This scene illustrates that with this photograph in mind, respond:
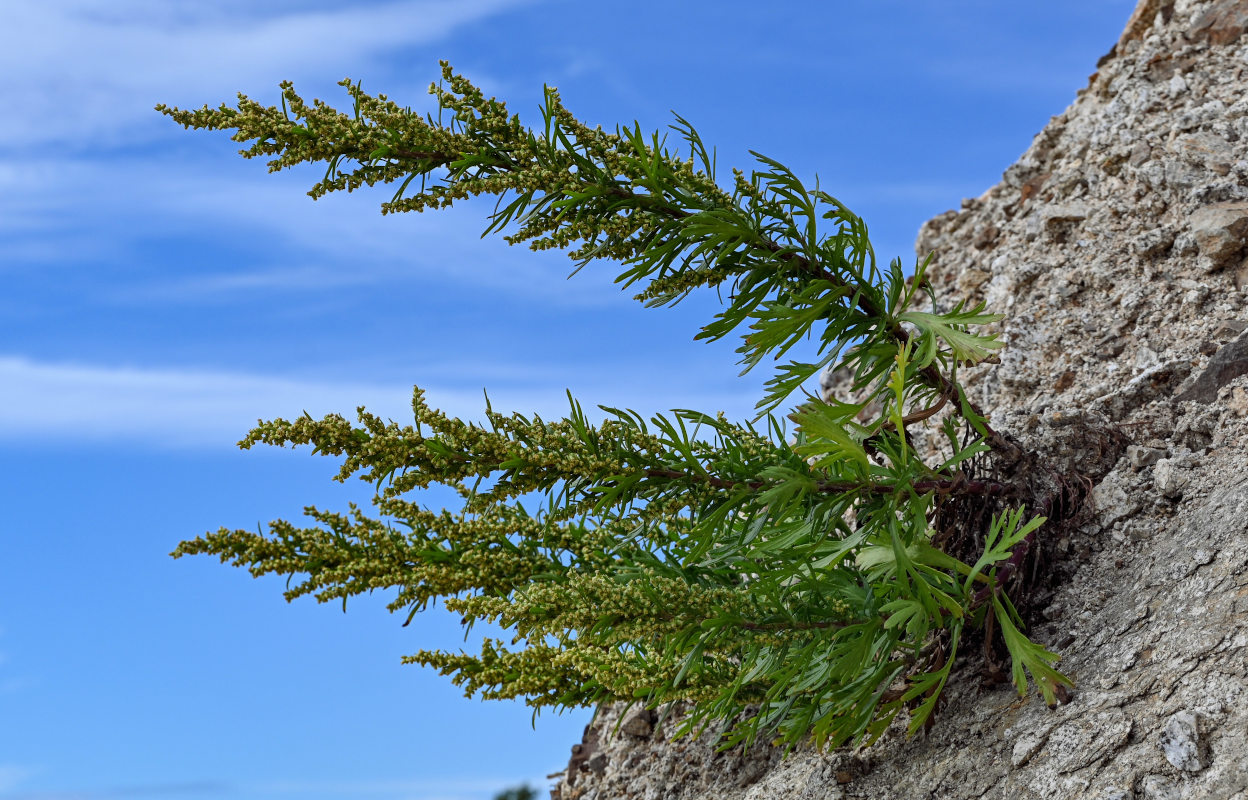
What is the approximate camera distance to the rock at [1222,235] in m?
5.29

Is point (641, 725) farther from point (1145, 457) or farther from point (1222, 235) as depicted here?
point (1222, 235)

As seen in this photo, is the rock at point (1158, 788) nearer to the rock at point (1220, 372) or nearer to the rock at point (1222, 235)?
the rock at point (1220, 372)

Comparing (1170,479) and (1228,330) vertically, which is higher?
(1228,330)

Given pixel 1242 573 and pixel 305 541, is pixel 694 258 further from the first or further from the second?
pixel 1242 573

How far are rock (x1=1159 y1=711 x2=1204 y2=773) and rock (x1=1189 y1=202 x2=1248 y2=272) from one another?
108 inches

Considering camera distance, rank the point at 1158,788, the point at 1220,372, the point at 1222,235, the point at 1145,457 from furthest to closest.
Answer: the point at 1222,235, the point at 1220,372, the point at 1145,457, the point at 1158,788

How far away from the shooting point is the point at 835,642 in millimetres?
3910

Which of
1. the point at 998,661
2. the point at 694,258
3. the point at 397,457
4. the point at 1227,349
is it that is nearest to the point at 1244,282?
the point at 1227,349

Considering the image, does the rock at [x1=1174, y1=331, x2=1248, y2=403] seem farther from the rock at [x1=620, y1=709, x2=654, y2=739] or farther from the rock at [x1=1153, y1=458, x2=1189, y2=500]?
the rock at [x1=620, y1=709, x2=654, y2=739]

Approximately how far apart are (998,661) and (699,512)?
59.6 inches

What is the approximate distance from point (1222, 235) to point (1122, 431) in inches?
53.7

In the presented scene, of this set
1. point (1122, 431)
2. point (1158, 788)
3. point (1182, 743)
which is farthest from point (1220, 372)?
point (1158, 788)

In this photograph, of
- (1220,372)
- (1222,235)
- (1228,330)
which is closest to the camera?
(1220,372)

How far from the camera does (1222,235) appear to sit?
5.31 meters
